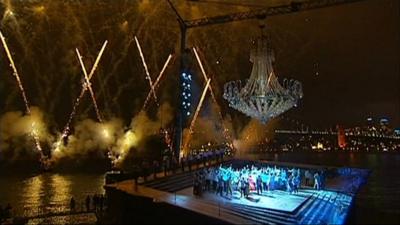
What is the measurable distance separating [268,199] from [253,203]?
5.67ft

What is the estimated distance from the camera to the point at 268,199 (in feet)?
76.8

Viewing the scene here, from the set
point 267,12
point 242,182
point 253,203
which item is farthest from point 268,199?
point 267,12

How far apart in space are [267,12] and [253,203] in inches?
553

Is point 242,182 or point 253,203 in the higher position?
point 242,182

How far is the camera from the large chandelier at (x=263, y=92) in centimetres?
2625

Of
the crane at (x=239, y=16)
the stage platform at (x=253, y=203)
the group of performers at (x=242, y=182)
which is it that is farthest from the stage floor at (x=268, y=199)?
the crane at (x=239, y=16)

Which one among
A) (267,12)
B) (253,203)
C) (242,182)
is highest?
(267,12)

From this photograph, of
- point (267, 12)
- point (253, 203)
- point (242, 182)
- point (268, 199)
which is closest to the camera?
point (253, 203)

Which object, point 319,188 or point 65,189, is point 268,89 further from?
point 65,189

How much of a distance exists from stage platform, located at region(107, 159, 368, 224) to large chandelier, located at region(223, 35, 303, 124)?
15.0ft

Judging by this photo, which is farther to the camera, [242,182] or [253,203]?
[242,182]

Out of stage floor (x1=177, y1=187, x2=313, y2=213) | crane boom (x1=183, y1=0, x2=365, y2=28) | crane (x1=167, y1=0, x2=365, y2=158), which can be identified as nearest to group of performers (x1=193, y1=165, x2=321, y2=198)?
stage floor (x1=177, y1=187, x2=313, y2=213)

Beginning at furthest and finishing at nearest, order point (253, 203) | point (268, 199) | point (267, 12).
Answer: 1. point (267, 12)
2. point (268, 199)
3. point (253, 203)

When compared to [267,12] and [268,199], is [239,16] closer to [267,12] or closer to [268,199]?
[267,12]
